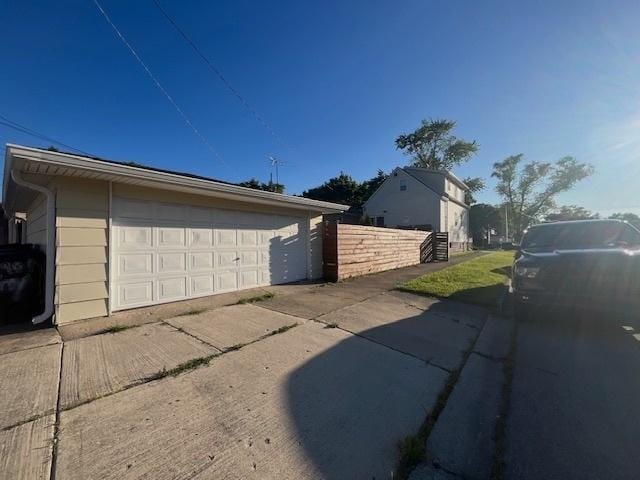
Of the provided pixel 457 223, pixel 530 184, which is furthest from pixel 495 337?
pixel 530 184

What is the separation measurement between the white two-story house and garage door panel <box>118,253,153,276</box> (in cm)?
1989

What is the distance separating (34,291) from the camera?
16.0 ft

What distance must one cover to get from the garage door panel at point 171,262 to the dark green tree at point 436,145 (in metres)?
33.7

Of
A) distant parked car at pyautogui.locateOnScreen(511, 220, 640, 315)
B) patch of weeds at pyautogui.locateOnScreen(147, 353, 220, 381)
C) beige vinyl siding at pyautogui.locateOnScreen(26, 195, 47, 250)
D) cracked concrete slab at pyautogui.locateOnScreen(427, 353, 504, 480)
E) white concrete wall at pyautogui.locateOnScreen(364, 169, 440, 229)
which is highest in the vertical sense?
white concrete wall at pyautogui.locateOnScreen(364, 169, 440, 229)

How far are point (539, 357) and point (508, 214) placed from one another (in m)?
50.4

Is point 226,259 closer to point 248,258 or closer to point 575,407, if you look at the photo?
point 248,258

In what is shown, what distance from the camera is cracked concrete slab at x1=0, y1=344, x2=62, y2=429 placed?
2.15m

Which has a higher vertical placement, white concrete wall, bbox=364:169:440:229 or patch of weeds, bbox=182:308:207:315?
white concrete wall, bbox=364:169:440:229

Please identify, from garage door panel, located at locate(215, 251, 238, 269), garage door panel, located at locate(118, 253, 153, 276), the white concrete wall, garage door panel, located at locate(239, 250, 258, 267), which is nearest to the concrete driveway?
garage door panel, located at locate(118, 253, 153, 276)

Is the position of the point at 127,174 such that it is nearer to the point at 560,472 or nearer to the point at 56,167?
the point at 56,167

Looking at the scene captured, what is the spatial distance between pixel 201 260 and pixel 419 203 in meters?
20.0

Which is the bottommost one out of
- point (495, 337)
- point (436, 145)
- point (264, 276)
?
point (495, 337)

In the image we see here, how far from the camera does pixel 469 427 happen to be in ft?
7.25

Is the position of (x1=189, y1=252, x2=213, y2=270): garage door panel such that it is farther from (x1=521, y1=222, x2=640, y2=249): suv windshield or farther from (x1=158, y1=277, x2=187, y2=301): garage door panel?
(x1=521, y1=222, x2=640, y2=249): suv windshield
